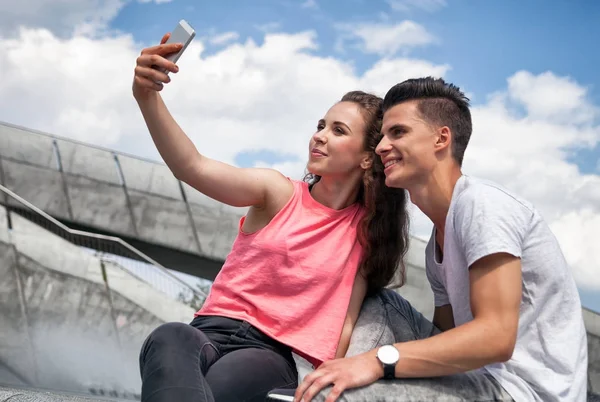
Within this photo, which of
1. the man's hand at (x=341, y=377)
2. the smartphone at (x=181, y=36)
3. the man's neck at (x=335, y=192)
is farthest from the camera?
the man's neck at (x=335, y=192)

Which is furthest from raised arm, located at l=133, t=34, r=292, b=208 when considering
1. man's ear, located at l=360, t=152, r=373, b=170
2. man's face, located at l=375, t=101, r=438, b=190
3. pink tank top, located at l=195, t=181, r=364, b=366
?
man's face, located at l=375, t=101, r=438, b=190

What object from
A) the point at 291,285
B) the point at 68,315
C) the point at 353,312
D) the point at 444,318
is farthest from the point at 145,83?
the point at 68,315

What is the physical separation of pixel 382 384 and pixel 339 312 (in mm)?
740

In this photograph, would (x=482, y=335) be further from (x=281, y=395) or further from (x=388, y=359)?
(x=281, y=395)

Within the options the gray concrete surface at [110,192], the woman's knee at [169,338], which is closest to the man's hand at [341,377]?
the woman's knee at [169,338]

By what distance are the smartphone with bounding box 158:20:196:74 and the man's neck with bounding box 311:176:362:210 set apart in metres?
0.89

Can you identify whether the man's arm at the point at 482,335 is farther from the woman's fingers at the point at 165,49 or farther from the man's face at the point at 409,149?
the woman's fingers at the point at 165,49

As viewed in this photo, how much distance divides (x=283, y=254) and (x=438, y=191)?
2.13ft

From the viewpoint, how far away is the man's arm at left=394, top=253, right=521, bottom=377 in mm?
1966

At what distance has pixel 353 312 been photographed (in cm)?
280

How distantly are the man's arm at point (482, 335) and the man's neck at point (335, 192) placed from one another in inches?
40.9

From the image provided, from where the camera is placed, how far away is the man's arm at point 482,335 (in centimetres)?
197

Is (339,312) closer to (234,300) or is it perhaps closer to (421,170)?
(234,300)

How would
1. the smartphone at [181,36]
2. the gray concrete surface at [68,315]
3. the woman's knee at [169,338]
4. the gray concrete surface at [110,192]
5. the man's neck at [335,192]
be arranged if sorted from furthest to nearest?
the gray concrete surface at [110,192] < the gray concrete surface at [68,315] < the man's neck at [335,192] < the smartphone at [181,36] < the woman's knee at [169,338]
